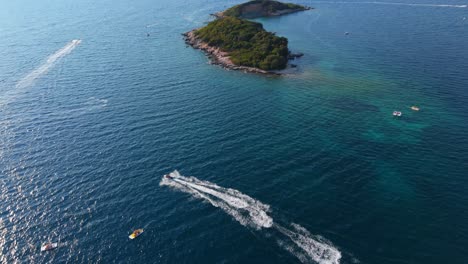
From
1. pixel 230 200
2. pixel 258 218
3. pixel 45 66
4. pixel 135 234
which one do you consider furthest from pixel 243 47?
pixel 135 234

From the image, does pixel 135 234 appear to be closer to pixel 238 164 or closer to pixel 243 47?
pixel 238 164

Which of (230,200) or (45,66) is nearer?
(230,200)

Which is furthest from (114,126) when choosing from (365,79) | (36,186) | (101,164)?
(365,79)

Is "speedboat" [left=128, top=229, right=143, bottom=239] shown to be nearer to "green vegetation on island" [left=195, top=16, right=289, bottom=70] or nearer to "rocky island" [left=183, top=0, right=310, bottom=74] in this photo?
"rocky island" [left=183, top=0, right=310, bottom=74]

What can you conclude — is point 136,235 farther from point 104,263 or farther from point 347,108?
point 347,108

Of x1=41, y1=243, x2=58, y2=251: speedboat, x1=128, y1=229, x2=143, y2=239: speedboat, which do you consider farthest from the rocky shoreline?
x1=41, y1=243, x2=58, y2=251: speedboat

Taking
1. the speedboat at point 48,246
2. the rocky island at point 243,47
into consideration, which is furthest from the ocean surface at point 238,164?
the rocky island at point 243,47
